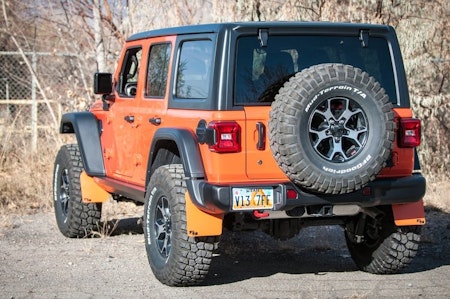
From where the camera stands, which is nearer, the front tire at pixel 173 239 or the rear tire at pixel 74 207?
the front tire at pixel 173 239

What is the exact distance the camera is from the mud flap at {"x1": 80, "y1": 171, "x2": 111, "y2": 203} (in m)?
8.23

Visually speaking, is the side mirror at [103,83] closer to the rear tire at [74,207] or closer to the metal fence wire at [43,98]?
the rear tire at [74,207]

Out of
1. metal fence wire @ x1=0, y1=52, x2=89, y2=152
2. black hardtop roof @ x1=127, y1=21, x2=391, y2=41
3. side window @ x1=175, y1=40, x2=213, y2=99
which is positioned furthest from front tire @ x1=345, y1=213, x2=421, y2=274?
metal fence wire @ x1=0, y1=52, x2=89, y2=152

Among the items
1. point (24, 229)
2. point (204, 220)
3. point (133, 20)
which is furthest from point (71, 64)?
point (204, 220)

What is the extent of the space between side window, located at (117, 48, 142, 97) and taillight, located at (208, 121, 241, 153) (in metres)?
2.19

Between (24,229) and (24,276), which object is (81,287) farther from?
(24,229)

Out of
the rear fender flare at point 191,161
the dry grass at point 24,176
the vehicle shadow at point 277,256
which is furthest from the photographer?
the dry grass at point 24,176

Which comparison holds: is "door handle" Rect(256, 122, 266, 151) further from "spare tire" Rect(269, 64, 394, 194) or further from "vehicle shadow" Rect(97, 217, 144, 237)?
"vehicle shadow" Rect(97, 217, 144, 237)

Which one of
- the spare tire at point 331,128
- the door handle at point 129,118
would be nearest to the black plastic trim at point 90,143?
the door handle at point 129,118

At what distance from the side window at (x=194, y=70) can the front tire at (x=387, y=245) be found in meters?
Answer: 1.70

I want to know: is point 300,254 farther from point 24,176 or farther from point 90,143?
point 24,176

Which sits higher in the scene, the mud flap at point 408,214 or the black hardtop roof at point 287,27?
the black hardtop roof at point 287,27

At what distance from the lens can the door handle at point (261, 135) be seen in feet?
19.2

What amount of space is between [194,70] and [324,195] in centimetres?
137
